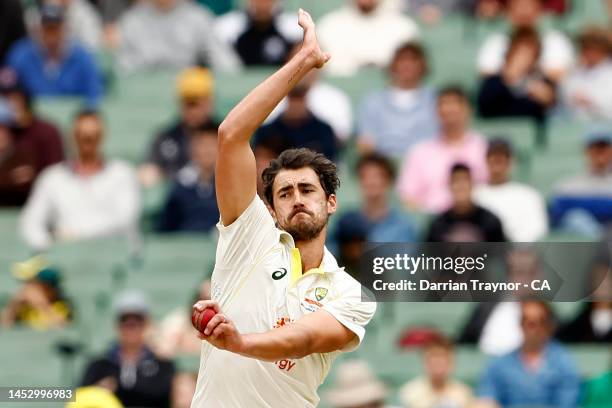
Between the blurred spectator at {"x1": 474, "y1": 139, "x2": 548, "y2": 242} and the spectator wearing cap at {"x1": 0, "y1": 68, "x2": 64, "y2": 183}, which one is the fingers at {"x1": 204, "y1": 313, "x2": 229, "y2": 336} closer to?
the blurred spectator at {"x1": 474, "y1": 139, "x2": 548, "y2": 242}

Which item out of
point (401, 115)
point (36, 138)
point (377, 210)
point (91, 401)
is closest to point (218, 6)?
A: point (36, 138)

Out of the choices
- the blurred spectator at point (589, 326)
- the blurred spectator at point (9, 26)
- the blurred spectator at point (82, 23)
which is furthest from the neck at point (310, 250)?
the blurred spectator at point (9, 26)

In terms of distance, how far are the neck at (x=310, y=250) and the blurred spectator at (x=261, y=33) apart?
7.41 metres

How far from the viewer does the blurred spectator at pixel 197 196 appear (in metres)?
13.0

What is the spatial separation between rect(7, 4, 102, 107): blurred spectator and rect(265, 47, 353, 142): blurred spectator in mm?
2021

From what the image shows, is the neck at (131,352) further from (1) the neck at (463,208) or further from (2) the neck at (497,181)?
(2) the neck at (497,181)

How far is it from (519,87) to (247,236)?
7.40m

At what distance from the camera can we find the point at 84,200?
13.2 m

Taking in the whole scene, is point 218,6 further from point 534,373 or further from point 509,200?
point 534,373

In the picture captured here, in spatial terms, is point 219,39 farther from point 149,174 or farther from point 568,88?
point 568,88


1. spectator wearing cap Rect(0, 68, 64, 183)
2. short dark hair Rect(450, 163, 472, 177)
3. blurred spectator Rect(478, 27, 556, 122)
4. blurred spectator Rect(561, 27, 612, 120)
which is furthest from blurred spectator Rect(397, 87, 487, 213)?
spectator wearing cap Rect(0, 68, 64, 183)

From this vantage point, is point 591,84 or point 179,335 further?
point 591,84

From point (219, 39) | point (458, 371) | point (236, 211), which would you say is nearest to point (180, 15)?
point (219, 39)

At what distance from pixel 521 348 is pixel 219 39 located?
4.78m
